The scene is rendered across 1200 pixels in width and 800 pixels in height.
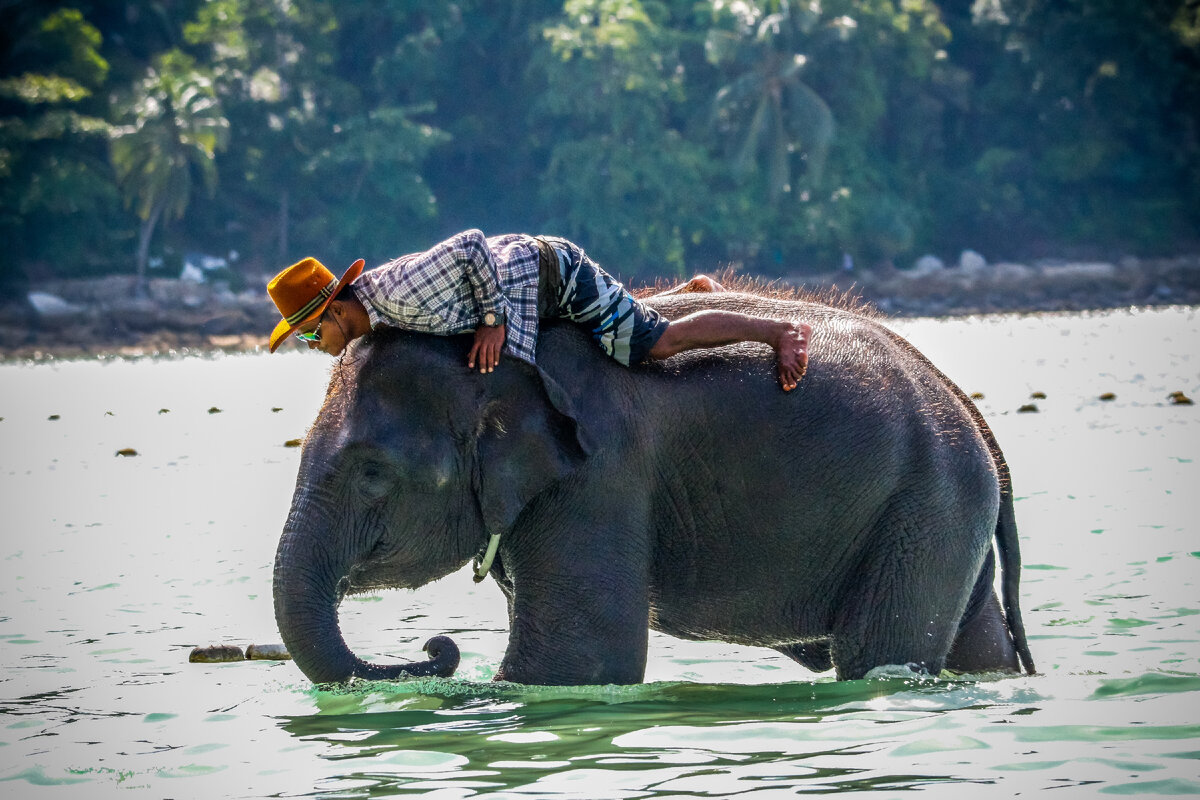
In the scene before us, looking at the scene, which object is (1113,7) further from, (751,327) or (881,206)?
(751,327)

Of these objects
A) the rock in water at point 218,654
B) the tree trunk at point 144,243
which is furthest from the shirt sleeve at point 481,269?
the tree trunk at point 144,243

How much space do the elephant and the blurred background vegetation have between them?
165 feet

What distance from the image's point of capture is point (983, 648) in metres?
6.00

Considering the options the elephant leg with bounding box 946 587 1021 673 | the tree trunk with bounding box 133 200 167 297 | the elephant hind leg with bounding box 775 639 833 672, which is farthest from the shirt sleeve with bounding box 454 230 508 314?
the tree trunk with bounding box 133 200 167 297

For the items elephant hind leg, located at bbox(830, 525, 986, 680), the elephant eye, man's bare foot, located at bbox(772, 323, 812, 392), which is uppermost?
man's bare foot, located at bbox(772, 323, 812, 392)

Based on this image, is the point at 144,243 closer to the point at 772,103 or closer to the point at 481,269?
the point at 772,103

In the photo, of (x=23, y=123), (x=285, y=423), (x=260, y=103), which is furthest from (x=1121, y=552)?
(x=260, y=103)

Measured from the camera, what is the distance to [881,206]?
59656mm

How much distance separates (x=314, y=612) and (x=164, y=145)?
171 ft

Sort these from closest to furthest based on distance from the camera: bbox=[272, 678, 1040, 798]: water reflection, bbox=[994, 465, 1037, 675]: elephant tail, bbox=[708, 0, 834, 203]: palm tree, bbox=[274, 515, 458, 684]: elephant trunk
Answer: bbox=[272, 678, 1040, 798]: water reflection
bbox=[274, 515, 458, 684]: elephant trunk
bbox=[994, 465, 1037, 675]: elephant tail
bbox=[708, 0, 834, 203]: palm tree

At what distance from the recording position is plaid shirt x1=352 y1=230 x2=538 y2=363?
17.5 ft

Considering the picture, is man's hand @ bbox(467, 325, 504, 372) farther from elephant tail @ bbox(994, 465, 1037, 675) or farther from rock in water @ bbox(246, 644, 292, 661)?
elephant tail @ bbox(994, 465, 1037, 675)

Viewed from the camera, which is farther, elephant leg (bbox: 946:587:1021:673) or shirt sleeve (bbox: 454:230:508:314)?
elephant leg (bbox: 946:587:1021:673)

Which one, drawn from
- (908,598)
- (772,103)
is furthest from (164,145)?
(908,598)
